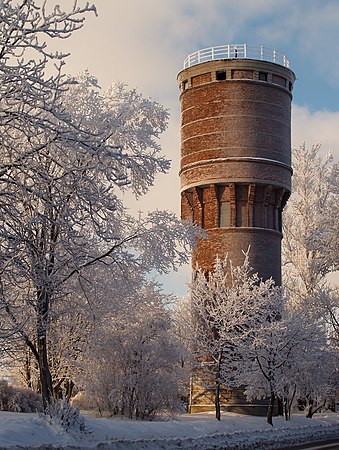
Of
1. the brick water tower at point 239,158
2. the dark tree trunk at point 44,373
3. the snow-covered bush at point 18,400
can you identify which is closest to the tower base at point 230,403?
the brick water tower at point 239,158

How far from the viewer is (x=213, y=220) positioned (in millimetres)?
38344

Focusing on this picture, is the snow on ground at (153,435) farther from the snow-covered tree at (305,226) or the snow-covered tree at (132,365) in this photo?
the snow-covered tree at (305,226)

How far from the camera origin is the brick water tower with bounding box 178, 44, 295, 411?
123 ft

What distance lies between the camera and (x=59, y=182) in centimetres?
1223

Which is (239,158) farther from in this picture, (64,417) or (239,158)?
(64,417)

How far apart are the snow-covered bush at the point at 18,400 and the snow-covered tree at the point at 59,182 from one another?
2.93 meters

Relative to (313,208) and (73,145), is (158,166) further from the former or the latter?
(313,208)

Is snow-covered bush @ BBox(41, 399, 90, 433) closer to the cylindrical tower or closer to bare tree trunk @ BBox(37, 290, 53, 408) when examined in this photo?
bare tree trunk @ BBox(37, 290, 53, 408)

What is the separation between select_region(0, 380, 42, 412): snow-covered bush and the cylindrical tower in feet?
50.4

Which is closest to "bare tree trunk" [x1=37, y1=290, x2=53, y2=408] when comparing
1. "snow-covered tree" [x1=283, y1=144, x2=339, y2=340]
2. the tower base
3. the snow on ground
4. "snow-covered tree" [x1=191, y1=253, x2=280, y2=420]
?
the snow on ground

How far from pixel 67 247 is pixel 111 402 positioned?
1278 centimetres

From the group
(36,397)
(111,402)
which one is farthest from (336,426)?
(36,397)

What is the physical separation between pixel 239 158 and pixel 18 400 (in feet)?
60.9

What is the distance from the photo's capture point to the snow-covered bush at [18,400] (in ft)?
76.2
